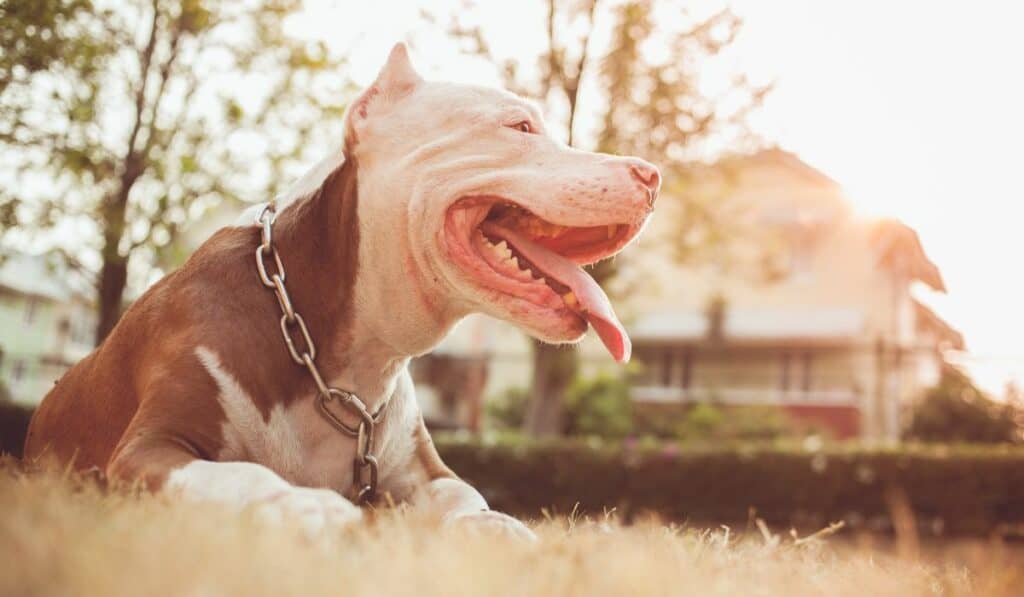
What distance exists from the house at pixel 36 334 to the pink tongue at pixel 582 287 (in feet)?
40.8

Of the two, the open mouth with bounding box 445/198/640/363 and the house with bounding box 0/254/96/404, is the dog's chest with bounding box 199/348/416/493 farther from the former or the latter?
the house with bounding box 0/254/96/404

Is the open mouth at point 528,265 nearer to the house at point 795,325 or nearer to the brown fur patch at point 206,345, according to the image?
the brown fur patch at point 206,345

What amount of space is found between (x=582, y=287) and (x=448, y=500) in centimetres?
74

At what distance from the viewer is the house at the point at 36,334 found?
53.2 feet

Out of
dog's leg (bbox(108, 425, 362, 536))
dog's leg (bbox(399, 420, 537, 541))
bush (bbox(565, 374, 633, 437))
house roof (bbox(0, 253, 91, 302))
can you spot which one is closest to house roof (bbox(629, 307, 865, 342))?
bush (bbox(565, 374, 633, 437))

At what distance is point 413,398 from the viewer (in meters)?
3.24

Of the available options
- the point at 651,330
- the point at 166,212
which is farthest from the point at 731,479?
the point at 651,330

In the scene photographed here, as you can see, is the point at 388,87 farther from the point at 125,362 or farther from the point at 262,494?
the point at 262,494

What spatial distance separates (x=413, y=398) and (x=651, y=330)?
84.5 feet

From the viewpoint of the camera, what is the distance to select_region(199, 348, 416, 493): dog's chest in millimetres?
2545

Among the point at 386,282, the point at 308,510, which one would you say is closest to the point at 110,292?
the point at 386,282

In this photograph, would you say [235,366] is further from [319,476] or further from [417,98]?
[417,98]

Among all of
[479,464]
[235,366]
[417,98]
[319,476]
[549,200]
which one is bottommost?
[479,464]

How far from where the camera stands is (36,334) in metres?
21.5
